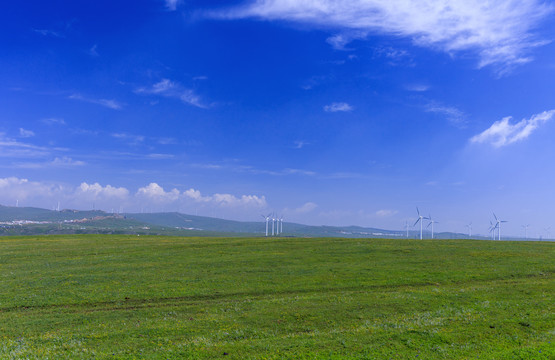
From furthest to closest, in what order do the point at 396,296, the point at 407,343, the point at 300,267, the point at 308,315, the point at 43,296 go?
the point at 300,267 → the point at 43,296 → the point at 396,296 → the point at 308,315 → the point at 407,343

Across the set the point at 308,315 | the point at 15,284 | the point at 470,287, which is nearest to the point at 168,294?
the point at 308,315

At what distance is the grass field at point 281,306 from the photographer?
1859 centimetres

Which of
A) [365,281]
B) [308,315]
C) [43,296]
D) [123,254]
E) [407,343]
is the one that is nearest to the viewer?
[407,343]

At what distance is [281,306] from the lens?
28516 mm

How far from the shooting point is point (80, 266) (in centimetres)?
4888

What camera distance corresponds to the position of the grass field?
732 inches

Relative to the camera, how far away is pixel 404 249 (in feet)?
203

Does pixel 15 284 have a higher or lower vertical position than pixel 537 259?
lower

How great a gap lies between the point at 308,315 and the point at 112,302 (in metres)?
18.6

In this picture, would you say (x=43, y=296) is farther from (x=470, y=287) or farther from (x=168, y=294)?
(x=470, y=287)

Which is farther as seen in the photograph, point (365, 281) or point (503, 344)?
point (365, 281)

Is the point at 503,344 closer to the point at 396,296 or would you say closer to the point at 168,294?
the point at 396,296

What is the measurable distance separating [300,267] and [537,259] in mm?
33610

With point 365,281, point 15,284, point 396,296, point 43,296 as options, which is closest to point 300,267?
point 365,281
